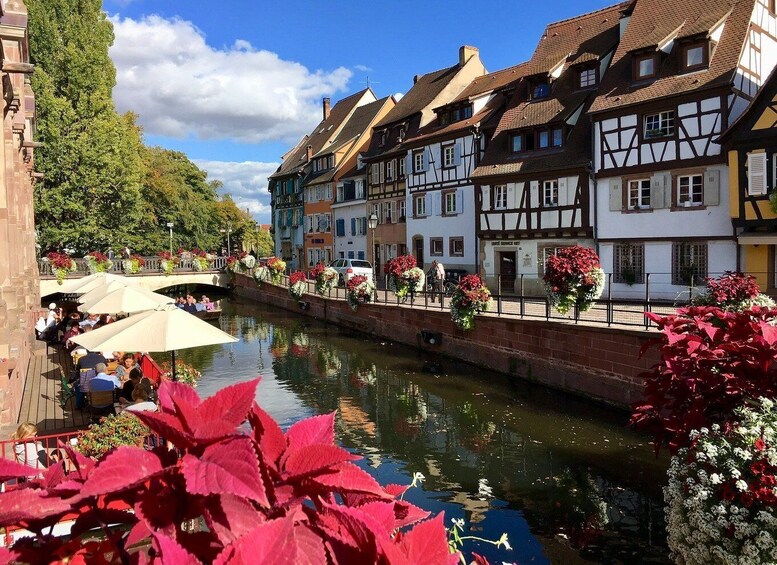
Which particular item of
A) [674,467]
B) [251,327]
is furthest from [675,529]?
[251,327]

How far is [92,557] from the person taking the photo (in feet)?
5.16

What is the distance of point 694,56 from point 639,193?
190 inches

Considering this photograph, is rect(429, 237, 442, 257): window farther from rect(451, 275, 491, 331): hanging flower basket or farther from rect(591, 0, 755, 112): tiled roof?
rect(451, 275, 491, 331): hanging flower basket

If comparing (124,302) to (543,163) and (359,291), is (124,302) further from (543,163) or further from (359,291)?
(543,163)

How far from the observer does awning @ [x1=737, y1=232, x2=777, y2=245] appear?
763 inches

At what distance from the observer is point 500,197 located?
28.5 meters

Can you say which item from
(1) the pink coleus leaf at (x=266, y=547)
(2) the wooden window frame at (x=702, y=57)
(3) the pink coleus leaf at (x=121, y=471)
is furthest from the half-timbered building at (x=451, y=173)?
(1) the pink coleus leaf at (x=266, y=547)

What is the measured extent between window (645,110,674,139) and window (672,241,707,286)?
3.83 metres

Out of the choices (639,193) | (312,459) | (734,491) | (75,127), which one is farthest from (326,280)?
(312,459)

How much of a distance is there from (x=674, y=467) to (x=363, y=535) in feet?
13.9

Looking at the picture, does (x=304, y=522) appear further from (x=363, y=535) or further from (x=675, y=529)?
(x=675, y=529)

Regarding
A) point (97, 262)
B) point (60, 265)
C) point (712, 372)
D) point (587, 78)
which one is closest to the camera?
point (712, 372)

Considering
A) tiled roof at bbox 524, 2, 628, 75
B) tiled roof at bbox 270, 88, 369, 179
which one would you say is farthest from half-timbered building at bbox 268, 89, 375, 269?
tiled roof at bbox 524, 2, 628, 75

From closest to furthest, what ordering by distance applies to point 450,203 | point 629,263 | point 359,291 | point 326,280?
point 629,263 < point 359,291 < point 326,280 < point 450,203
